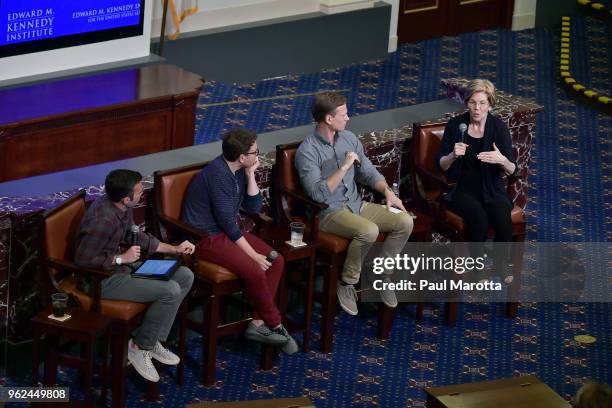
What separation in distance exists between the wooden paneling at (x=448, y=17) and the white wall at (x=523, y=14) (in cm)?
5

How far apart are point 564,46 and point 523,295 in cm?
522

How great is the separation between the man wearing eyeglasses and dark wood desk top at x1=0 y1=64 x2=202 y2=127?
1.97 metres

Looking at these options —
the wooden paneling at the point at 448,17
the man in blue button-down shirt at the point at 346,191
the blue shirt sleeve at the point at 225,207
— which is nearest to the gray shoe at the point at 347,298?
the man in blue button-down shirt at the point at 346,191

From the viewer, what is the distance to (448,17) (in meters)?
12.2

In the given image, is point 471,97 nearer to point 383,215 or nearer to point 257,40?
point 383,215

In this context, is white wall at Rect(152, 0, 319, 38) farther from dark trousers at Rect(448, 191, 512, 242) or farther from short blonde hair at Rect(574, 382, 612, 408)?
short blonde hair at Rect(574, 382, 612, 408)

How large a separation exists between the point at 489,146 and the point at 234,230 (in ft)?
5.47

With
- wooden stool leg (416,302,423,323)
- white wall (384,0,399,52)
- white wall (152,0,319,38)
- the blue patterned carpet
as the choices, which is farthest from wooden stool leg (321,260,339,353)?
white wall (384,0,399,52)

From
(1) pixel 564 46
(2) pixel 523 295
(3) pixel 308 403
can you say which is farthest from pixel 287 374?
(1) pixel 564 46

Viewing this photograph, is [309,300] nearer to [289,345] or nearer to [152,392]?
[289,345]

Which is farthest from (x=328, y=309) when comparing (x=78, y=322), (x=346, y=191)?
(x=78, y=322)

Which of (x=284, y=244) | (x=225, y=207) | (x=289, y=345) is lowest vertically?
(x=289, y=345)

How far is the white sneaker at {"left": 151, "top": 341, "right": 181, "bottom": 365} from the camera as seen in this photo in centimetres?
605

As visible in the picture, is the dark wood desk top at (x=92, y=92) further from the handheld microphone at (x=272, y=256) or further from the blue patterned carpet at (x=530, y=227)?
the handheld microphone at (x=272, y=256)
